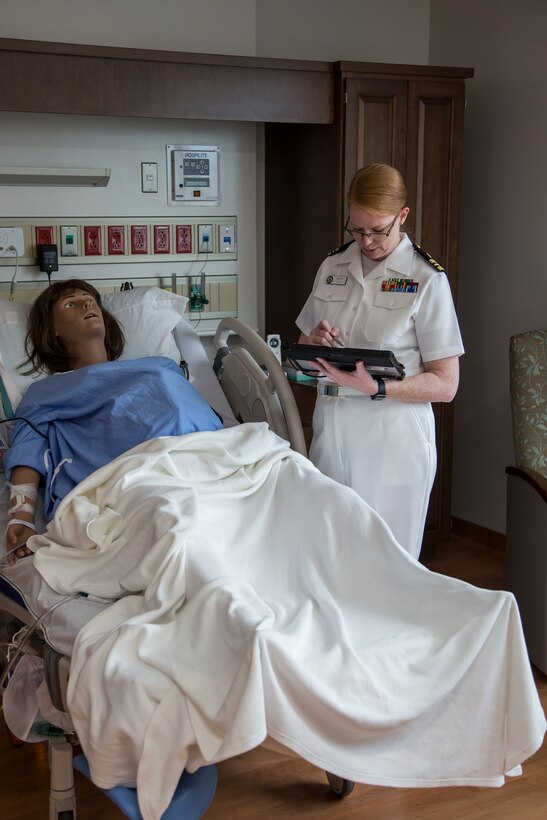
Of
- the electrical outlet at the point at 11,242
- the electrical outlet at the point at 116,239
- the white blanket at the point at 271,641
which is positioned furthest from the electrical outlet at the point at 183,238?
the white blanket at the point at 271,641

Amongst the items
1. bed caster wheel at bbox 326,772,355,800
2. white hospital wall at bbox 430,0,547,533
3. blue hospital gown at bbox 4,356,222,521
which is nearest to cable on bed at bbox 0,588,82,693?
blue hospital gown at bbox 4,356,222,521

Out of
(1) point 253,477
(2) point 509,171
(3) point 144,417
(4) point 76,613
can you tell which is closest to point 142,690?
(4) point 76,613

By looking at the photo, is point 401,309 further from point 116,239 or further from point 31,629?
point 116,239

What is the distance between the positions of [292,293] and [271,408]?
4.13ft

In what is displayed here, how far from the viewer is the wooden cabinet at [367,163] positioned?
11.7 feet

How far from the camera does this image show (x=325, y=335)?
2.65m

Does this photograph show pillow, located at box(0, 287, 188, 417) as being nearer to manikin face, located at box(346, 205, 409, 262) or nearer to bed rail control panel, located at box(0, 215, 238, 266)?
bed rail control panel, located at box(0, 215, 238, 266)

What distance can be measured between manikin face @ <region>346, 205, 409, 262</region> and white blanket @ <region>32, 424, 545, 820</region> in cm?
76

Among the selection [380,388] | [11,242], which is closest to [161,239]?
[11,242]

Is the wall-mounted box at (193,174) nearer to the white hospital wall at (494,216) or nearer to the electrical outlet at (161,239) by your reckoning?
the electrical outlet at (161,239)

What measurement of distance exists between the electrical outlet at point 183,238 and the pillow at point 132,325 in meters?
0.58

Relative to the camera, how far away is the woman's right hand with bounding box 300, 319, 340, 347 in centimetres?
265

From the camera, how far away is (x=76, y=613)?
6.59 ft

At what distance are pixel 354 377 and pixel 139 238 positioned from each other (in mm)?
1630
